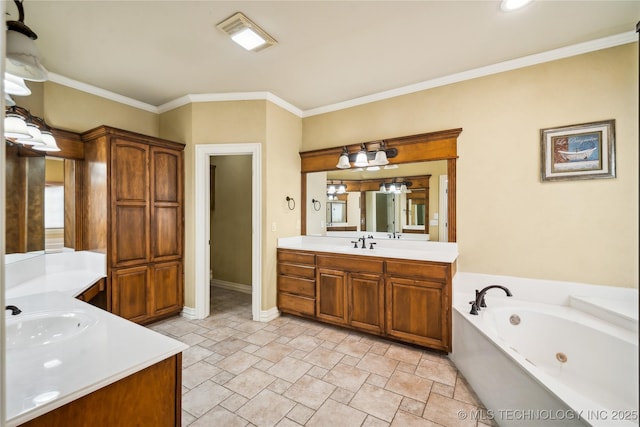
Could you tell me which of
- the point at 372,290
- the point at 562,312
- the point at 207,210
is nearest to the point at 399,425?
the point at 372,290

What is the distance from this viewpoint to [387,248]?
333 centimetres

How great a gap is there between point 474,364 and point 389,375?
25.2 inches

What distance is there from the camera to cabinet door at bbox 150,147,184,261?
320 cm

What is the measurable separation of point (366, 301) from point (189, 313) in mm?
2159

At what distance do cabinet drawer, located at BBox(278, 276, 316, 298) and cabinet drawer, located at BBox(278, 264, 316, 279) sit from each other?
0.05m

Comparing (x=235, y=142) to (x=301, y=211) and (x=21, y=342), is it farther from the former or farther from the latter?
(x=21, y=342)

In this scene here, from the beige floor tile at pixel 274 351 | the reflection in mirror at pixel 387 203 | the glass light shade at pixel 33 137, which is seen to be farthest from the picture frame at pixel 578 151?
the glass light shade at pixel 33 137

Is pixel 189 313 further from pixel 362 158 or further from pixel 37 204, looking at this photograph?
pixel 362 158

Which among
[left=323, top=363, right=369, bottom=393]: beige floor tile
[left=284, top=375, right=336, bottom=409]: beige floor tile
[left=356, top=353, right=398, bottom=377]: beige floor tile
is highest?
[left=356, top=353, right=398, bottom=377]: beige floor tile

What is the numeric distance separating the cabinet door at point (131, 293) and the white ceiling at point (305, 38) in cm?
208

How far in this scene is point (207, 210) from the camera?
3.45 metres

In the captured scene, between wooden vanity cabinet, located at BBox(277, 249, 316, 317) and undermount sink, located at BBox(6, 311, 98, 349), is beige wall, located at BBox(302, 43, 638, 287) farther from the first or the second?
undermount sink, located at BBox(6, 311, 98, 349)

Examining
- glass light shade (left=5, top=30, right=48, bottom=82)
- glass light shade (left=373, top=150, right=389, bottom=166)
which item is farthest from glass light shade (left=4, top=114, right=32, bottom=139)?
glass light shade (left=373, top=150, right=389, bottom=166)

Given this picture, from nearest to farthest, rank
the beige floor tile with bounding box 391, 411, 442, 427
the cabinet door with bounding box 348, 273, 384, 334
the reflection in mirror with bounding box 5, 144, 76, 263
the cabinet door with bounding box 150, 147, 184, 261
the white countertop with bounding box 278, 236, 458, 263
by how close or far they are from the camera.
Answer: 1. the beige floor tile with bounding box 391, 411, 442, 427
2. the reflection in mirror with bounding box 5, 144, 76, 263
3. the white countertop with bounding box 278, 236, 458, 263
4. the cabinet door with bounding box 348, 273, 384, 334
5. the cabinet door with bounding box 150, 147, 184, 261
